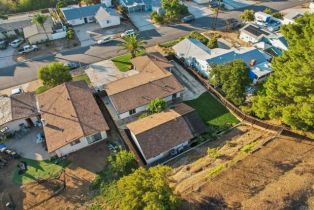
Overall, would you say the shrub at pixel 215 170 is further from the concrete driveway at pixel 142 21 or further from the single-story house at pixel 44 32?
the single-story house at pixel 44 32

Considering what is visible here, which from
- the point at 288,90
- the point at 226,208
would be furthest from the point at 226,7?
the point at 226,208

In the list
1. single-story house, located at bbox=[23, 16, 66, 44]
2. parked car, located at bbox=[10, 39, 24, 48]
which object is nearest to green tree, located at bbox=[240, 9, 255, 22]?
single-story house, located at bbox=[23, 16, 66, 44]

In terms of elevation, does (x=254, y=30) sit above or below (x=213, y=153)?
above

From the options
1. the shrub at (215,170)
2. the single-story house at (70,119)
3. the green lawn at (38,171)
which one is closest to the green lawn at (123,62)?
the single-story house at (70,119)

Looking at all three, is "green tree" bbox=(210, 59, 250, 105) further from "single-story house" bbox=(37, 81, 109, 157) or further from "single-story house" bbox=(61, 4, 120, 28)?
"single-story house" bbox=(61, 4, 120, 28)

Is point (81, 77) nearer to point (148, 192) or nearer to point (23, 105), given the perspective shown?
point (23, 105)

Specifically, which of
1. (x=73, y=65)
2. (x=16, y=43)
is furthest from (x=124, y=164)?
(x=16, y=43)
